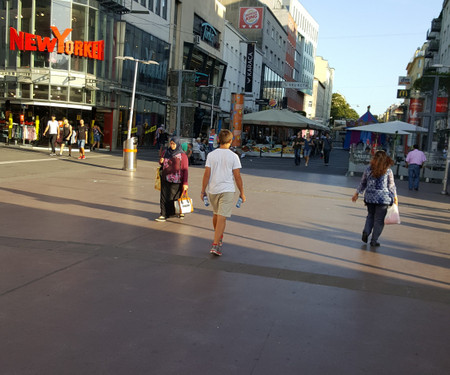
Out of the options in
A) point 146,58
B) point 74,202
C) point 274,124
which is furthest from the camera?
point 146,58

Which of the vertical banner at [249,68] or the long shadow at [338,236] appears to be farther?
the vertical banner at [249,68]

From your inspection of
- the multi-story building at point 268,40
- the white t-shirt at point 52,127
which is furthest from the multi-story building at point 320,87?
the white t-shirt at point 52,127

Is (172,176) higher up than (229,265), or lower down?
higher up

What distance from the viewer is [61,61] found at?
89.7ft

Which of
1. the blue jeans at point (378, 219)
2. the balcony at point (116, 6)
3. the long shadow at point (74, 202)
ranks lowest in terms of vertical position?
the long shadow at point (74, 202)

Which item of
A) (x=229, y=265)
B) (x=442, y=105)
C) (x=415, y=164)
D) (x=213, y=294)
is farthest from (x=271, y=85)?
(x=213, y=294)

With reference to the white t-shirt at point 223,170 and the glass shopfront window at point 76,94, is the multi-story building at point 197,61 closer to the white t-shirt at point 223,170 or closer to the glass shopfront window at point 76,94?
the glass shopfront window at point 76,94

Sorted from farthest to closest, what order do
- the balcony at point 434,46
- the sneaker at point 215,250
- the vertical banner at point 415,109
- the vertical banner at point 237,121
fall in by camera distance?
the balcony at point 434,46 → the vertical banner at point 415,109 → the vertical banner at point 237,121 → the sneaker at point 215,250

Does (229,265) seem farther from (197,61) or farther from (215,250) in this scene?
(197,61)

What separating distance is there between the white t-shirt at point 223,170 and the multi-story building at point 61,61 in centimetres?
2269

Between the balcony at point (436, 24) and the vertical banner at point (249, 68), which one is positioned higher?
the balcony at point (436, 24)

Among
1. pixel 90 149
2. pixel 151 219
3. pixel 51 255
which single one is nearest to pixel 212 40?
pixel 90 149

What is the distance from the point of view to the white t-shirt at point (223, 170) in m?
6.82

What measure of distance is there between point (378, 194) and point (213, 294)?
398 cm
